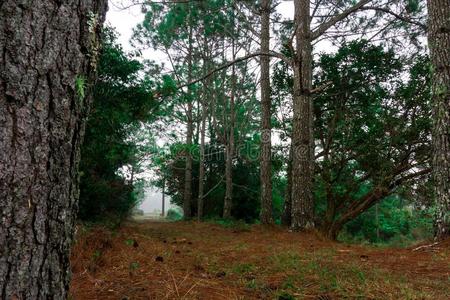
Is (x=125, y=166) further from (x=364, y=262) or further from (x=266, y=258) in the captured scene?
(x=364, y=262)

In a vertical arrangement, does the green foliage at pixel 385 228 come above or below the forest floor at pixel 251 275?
below

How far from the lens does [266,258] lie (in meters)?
3.36

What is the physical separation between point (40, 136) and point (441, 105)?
4.82 metres

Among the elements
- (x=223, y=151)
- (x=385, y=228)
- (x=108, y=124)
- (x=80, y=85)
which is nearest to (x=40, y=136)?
(x=80, y=85)

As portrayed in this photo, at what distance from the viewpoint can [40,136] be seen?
1095 mm

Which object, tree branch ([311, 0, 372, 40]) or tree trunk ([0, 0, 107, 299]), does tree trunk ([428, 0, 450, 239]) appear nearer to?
tree branch ([311, 0, 372, 40])

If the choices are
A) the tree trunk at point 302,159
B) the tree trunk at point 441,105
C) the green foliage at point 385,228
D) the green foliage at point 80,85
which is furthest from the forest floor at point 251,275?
the green foliage at point 385,228

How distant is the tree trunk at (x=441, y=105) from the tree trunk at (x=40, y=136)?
4584 mm

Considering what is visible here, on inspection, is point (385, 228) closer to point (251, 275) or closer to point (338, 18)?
point (338, 18)

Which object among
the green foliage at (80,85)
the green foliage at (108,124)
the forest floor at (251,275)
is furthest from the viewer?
the green foliage at (108,124)

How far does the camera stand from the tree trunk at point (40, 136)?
3.37ft

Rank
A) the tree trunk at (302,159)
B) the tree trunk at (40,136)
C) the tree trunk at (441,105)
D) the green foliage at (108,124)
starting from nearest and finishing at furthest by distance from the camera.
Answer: the tree trunk at (40,136) → the tree trunk at (441,105) → the tree trunk at (302,159) → the green foliage at (108,124)

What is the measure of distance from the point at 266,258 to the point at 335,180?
5826mm

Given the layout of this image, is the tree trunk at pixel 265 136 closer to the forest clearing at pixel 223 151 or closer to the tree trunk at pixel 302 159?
the forest clearing at pixel 223 151
